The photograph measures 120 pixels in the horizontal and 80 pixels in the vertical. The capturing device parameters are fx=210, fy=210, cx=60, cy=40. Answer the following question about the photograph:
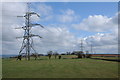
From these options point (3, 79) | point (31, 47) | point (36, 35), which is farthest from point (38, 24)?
point (3, 79)

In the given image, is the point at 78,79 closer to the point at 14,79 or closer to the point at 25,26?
the point at 14,79

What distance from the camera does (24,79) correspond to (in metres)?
15.9

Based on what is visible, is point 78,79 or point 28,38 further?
point 28,38

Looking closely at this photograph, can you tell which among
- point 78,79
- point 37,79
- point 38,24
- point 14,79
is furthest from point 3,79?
point 38,24

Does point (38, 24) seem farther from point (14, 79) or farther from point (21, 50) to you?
point (14, 79)

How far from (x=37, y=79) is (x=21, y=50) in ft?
174

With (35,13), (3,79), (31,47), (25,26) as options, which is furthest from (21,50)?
(3,79)

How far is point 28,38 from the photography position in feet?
218

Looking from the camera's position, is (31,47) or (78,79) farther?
(31,47)

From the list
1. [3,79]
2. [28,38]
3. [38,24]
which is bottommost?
[3,79]

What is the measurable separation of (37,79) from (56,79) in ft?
4.85

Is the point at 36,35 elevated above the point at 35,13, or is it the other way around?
the point at 35,13

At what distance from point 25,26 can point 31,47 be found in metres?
6.97

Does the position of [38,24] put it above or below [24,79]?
above
